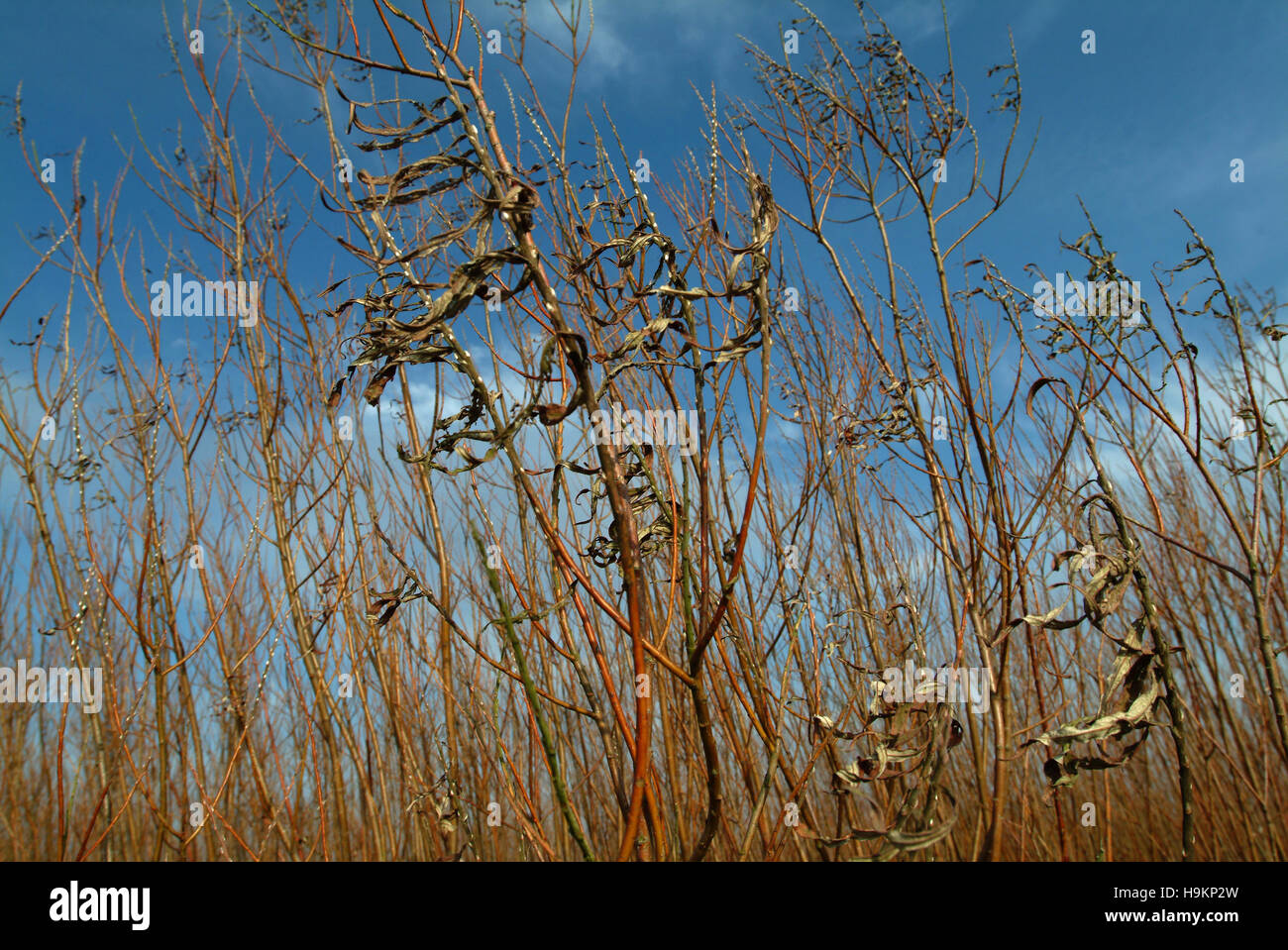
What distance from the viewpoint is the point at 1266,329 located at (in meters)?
1.79

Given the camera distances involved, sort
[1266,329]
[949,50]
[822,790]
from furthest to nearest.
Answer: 1. [822,790]
2. [949,50]
3. [1266,329]

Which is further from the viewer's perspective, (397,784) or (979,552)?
(397,784)

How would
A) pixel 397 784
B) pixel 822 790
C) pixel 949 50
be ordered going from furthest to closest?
pixel 397 784 < pixel 822 790 < pixel 949 50

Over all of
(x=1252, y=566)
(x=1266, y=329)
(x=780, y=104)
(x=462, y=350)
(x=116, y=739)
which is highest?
(x=780, y=104)

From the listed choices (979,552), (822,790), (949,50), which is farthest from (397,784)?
(949,50)
